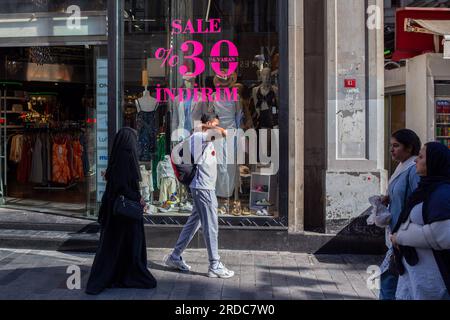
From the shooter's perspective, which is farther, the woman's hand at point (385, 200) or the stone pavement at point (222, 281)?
the stone pavement at point (222, 281)

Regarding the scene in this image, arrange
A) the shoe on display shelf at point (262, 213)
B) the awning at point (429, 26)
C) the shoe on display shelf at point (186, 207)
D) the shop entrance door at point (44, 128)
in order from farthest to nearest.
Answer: the shop entrance door at point (44, 128) < the shoe on display shelf at point (186, 207) < the shoe on display shelf at point (262, 213) < the awning at point (429, 26)

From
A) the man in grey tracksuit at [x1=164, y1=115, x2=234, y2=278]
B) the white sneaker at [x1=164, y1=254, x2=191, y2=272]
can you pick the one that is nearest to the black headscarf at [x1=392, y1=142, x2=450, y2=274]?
the man in grey tracksuit at [x1=164, y1=115, x2=234, y2=278]

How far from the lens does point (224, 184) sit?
8383 mm

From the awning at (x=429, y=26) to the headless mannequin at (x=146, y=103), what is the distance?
12.8 feet

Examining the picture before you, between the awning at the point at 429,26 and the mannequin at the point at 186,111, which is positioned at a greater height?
the awning at the point at 429,26

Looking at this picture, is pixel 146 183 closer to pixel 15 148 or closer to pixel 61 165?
pixel 61 165

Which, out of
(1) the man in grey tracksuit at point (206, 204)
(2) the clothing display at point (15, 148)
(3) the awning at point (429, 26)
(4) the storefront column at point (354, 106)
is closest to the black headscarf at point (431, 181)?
(1) the man in grey tracksuit at point (206, 204)

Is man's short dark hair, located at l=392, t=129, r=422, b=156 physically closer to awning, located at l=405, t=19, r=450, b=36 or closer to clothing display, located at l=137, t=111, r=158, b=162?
awning, located at l=405, t=19, r=450, b=36

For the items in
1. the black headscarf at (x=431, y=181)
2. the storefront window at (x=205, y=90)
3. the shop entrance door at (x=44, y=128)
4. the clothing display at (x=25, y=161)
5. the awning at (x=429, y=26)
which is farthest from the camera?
the clothing display at (x=25, y=161)

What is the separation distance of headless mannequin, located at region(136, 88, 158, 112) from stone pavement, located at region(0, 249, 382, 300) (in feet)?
7.12

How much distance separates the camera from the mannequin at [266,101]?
8109mm

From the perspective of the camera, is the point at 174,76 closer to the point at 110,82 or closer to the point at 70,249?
the point at 110,82

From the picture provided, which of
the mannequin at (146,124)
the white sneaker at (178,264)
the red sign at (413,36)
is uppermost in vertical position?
the red sign at (413,36)

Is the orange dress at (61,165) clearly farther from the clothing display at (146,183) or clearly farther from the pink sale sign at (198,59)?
the pink sale sign at (198,59)
